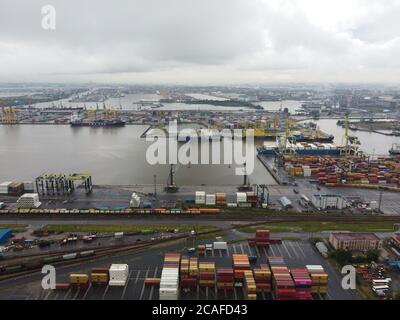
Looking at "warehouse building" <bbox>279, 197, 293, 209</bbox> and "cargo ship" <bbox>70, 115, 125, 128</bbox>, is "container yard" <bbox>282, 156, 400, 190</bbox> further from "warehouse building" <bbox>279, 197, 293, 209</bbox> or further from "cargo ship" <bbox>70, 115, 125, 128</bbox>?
"cargo ship" <bbox>70, 115, 125, 128</bbox>

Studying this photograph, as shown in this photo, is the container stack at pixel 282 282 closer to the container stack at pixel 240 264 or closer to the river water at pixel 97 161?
the container stack at pixel 240 264

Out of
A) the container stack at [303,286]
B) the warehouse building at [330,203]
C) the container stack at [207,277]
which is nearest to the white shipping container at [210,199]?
the warehouse building at [330,203]

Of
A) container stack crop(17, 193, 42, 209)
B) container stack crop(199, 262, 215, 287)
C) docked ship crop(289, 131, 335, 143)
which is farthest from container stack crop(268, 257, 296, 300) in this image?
docked ship crop(289, 131, 335, 143)

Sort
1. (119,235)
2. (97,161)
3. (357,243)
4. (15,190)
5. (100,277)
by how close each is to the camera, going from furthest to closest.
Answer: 1. (97,161)
2. (15,190)
3. (119,235)
4. (357,243)
5. (100,277)

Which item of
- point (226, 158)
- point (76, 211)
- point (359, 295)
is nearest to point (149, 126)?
point (226, 158)

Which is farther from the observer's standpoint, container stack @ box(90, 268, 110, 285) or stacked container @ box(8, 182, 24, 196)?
stacked container @ box(8, 182, 24, 196)

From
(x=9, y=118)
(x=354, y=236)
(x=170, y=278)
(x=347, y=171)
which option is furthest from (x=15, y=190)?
(x=9, y=118)

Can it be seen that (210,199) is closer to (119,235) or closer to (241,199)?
(241,199)
